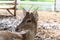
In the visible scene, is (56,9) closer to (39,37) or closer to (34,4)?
(34,4)

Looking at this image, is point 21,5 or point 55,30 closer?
point 55,30

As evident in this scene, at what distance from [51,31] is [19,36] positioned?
1965 mm

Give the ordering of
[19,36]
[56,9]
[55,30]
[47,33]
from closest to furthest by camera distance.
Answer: [19,36], [47,33], [55,30], [56,9]

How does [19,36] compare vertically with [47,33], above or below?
above

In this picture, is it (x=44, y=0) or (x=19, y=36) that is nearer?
(x=19, y=36)

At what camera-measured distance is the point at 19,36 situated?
156 cm

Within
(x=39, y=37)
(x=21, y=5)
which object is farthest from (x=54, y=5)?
(x=39, y=37)

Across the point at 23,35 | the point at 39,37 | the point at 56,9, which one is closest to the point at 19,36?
the point at 23,35

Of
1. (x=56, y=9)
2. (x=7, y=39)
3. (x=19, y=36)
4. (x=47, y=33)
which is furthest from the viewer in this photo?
(x=56, y=9)

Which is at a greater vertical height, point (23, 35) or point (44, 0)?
point (23, 35)

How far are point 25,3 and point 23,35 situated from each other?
4721mm

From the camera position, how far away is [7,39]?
57.1 inches

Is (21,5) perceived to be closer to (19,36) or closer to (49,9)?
(49,9)

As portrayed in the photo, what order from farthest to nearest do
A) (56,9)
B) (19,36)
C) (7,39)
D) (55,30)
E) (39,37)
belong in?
1. (56,9)
2. (55,30)
3. (39,37)
4. (19,36)
5. (7,39)
